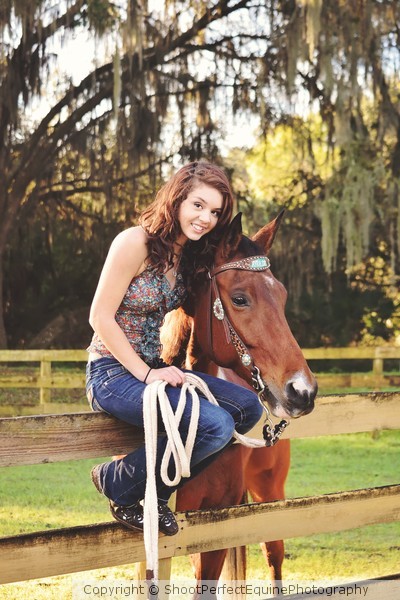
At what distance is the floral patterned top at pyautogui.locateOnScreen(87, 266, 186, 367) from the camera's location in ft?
7.66

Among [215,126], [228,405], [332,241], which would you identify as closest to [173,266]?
[228,405]

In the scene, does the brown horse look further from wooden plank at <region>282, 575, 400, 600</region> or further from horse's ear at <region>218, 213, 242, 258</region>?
wooden plank at <region>282, 575, 400, 600</region>

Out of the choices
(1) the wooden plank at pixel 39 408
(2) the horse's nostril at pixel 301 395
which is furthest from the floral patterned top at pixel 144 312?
(1) the wooden plank at pixel 39 408

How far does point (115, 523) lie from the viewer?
227 cm

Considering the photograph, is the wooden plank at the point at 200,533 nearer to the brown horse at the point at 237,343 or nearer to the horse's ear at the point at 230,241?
the brown horse at the point at 237,343

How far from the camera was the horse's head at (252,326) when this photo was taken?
2.18 metres

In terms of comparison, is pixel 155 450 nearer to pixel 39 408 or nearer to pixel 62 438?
pixel 62 438

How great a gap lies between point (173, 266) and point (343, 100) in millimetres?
11359

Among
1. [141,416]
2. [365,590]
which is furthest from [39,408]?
[141,416]

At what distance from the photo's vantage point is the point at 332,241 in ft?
43.1

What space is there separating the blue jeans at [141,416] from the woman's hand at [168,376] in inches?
1.0

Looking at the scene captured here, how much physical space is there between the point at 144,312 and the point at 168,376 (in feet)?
0.78

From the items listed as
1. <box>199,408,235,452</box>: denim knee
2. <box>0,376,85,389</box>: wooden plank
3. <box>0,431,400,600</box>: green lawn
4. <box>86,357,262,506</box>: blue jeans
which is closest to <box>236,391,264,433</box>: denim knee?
<box>86,357,262,506</box>: blue jeans

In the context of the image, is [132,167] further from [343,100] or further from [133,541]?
[133,541]
